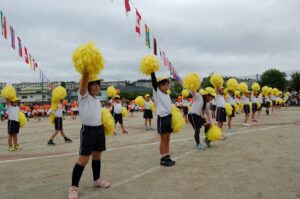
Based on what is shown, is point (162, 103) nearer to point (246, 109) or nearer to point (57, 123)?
point (57, 123)

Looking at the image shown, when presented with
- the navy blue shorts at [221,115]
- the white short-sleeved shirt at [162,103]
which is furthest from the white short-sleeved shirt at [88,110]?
the navy blue shorts at [221,115]

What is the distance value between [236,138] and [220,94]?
1.90m

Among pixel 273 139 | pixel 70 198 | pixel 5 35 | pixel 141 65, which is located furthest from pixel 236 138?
pixel 5 35

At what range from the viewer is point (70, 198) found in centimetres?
410

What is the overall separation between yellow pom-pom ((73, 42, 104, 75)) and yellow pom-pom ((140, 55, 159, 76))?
70.8 inches

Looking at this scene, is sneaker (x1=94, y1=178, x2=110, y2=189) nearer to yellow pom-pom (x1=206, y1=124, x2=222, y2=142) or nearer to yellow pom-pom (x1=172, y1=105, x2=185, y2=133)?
yellow pom-pom (x1=172, y1=105, x2=185, y2=133)

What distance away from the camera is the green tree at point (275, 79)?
209 feet

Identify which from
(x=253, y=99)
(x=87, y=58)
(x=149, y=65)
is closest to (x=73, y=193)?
(x=87, y=58)

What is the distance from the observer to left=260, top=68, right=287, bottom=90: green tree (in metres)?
63.8

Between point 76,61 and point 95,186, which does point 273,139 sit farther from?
point 76,61

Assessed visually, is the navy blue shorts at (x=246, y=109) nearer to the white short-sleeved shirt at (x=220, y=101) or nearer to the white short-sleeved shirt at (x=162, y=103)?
the white short-sleeved shirt at (x=220, y=101)

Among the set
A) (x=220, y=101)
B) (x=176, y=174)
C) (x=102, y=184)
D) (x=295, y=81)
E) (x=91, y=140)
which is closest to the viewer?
(x=91, y=140)

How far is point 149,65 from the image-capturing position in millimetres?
5828

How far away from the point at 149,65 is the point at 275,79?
6380 centimetres
